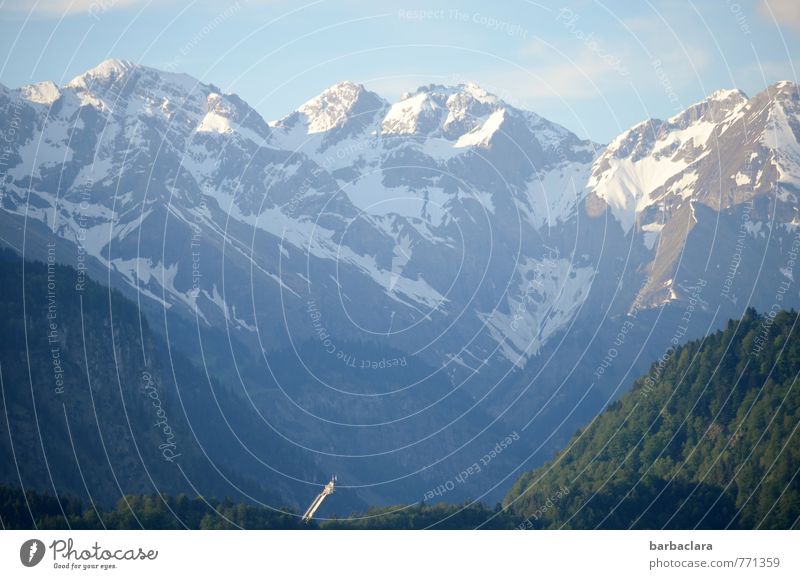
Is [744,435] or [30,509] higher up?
[744,435]

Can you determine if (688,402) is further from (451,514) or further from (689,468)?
(451,514)

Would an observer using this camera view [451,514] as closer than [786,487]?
No

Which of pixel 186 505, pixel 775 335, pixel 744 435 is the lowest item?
pixel 186 505

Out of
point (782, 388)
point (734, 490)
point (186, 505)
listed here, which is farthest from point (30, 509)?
point (782, 388)
